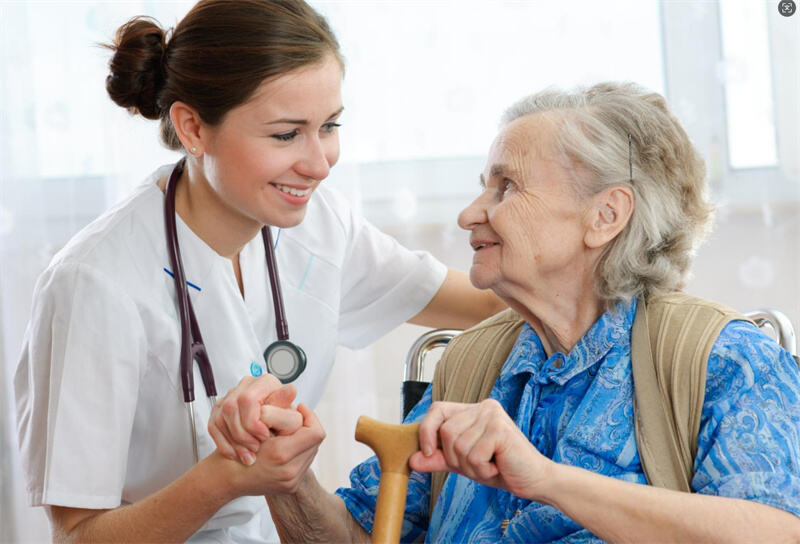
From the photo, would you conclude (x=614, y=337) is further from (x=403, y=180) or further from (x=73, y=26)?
(x=73, y=26)

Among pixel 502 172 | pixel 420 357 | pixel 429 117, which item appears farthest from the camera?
pixel 429 117

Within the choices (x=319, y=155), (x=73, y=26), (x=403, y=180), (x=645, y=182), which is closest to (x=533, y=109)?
(x=645, y=182)

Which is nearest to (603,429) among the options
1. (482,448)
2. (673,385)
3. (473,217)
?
(673,385)

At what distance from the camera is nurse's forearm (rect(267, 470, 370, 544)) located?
1.26m

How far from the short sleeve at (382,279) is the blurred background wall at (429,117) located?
0.57m

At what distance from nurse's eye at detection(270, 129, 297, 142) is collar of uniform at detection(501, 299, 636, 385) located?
0.50 meters

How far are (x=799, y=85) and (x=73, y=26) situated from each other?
6.40 ft

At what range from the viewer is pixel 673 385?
3.59 feet

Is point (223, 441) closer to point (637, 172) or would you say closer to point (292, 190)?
point (292, 190)

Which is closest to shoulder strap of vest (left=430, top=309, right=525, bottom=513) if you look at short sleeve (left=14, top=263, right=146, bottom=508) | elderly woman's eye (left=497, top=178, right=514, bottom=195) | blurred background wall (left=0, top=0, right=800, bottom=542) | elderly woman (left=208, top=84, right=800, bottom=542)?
elderly woman (left=208, top=84, right=800, bottom=542)

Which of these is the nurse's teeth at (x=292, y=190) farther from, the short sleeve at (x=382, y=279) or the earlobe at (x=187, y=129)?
the short sleeve at (x=382, y=279)

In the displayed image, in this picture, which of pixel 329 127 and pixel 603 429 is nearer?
pixel 603 429

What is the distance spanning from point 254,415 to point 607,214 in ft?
1.84

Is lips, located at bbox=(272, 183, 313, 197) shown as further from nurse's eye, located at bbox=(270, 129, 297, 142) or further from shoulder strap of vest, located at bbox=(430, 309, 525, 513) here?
shoulder strap of vest, located at bbox=(430, 309, 525, 513)
